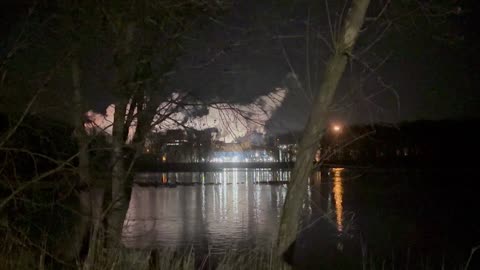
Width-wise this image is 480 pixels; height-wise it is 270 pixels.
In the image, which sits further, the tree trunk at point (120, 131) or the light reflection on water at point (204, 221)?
the light reflection on water at point (204, 221)

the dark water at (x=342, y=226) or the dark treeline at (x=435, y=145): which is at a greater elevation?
the dark treeline at (x=435, y=145)

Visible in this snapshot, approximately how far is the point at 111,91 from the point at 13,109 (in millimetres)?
1285

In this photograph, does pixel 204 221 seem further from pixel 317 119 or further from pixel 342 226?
pixel 317 119

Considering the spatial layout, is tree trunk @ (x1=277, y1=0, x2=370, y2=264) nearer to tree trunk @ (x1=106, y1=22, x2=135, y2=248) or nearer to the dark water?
tree trunk @ (x1=106, y1=22, x2=135, y2=248)

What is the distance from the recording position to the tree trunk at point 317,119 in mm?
7301

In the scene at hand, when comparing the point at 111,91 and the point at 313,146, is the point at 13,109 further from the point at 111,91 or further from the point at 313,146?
the point at 313,146

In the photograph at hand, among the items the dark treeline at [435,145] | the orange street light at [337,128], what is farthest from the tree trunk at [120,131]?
the dark treeline at [435,145]

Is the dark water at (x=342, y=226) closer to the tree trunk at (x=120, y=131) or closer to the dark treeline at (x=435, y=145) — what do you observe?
the tree trunk at (x=120, y=131)

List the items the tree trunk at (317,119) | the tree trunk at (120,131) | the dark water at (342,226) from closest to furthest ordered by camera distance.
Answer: the tree trunk at (317,119) < the tree trunk at (120,131) < the dark water at (342,226)

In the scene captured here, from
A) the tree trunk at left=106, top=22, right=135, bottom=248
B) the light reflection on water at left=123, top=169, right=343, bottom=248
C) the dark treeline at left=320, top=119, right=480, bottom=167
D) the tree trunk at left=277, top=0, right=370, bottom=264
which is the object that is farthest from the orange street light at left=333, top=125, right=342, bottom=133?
the dark treeline at left=320, top=119, right=480, bottom=167

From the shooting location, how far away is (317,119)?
7609 mm

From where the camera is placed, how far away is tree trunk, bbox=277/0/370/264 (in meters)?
7.30

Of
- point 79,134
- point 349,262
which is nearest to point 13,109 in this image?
point 79,134

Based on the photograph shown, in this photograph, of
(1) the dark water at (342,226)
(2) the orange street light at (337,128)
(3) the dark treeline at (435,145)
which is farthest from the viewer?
(3) the dark treeline at (435,145)
